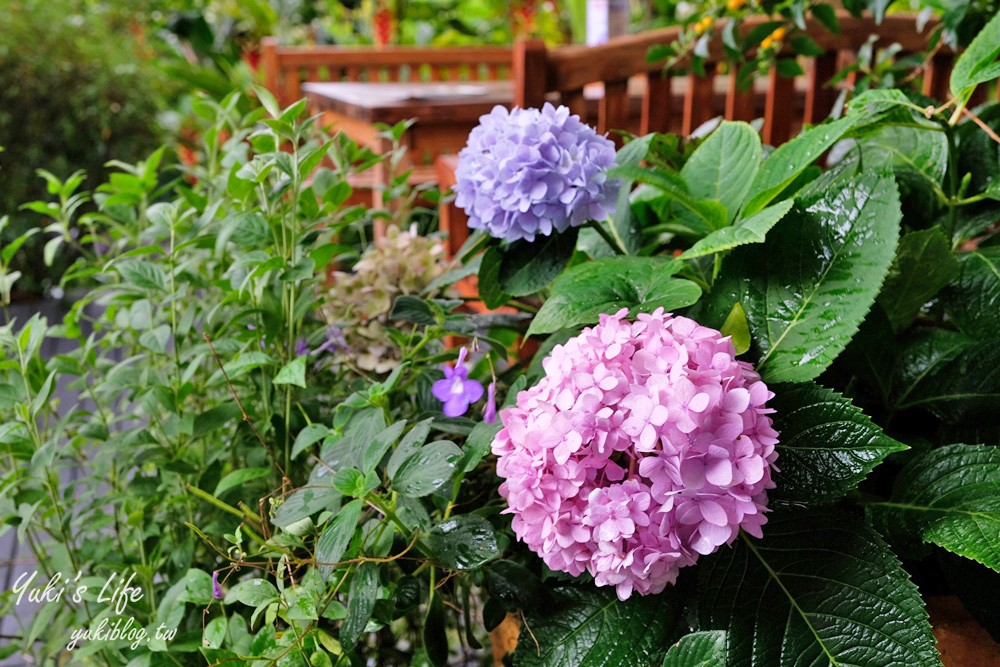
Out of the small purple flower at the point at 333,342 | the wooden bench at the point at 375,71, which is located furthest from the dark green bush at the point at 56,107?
the small purple flower at the point at 333,342

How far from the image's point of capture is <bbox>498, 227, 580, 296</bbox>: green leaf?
0.92 meters

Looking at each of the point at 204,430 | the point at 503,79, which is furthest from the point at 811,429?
the point at 503,79

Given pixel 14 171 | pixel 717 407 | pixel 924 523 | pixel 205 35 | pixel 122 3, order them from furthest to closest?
pixel 122 3, pixel 205 35, pixel 14 171, pixel 924 523, pixel 717 407

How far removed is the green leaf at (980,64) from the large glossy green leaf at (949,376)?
0.76 feet

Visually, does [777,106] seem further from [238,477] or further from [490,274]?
[238,477]

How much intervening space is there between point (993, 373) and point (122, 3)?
247 inches

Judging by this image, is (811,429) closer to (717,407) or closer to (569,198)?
(717,407)

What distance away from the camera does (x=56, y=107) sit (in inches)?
176

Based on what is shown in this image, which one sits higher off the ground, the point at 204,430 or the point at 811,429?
the point at 811,429

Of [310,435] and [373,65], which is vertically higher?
[310,435]

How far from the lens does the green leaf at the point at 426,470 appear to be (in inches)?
26.7

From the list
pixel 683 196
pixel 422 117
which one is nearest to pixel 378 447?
pixel 683 196

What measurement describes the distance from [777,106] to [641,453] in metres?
1.42

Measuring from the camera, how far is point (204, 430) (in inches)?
37.6
